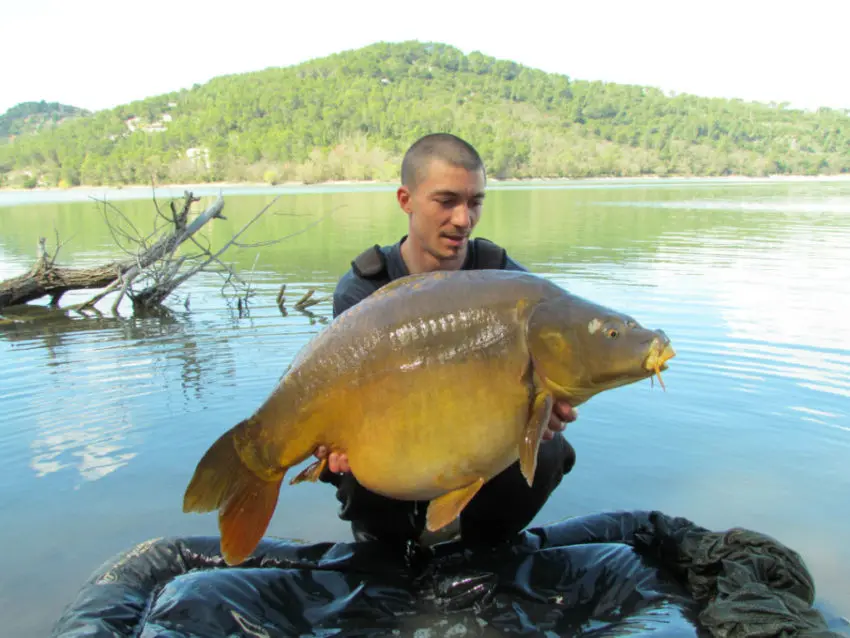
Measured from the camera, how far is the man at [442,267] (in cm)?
298

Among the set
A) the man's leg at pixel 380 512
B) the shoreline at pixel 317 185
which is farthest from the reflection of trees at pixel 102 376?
the shoreline at pixel 317 185

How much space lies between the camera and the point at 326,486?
4.16 meters

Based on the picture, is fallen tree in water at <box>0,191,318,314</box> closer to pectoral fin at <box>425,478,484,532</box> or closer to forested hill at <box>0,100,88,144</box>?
pectoral fin at <box>425,478,484,532</box>

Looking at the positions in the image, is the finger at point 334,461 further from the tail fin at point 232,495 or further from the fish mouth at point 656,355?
the fish mouth at point 656,355

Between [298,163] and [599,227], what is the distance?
198 feet

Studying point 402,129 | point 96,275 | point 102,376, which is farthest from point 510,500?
point 402,129

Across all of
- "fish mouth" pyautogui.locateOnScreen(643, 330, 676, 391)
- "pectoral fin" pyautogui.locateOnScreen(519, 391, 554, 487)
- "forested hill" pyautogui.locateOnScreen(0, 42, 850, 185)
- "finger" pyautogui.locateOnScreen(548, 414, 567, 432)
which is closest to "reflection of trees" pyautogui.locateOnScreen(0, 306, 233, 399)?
"finger" pyautogui.locateOnScreen(548, 414, 567, 432)

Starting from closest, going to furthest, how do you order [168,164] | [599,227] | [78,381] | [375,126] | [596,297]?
[78,381]
[596,297]
[599,227]
[168,164]
[375,126]

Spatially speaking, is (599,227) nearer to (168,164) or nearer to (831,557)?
(831,557)

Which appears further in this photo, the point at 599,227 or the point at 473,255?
the point at 599,227

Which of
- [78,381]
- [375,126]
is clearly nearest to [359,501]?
[78,381]

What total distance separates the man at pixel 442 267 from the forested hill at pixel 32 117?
161756mm

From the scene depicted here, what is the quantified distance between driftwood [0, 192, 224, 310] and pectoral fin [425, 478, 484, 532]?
8479mm

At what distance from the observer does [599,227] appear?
2106cm
